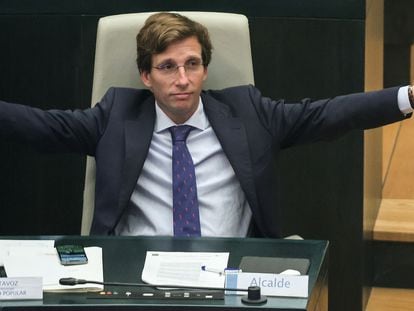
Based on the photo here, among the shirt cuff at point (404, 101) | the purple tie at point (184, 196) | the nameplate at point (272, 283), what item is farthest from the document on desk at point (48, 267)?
the shirt cuff at point (404, 101)

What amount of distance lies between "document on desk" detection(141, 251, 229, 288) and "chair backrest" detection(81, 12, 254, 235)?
30.2 inches

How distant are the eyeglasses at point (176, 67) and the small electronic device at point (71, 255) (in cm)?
67

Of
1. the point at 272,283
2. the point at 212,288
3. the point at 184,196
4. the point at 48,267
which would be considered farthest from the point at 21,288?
the point at 184,196

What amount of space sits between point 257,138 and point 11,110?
0.66m

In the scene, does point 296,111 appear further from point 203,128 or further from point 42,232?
point 42,232

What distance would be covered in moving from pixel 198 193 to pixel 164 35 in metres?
0.43

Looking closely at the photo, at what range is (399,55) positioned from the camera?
5.37m

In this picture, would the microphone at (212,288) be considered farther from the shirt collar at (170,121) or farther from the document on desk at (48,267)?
the shirt collar at (170,121)

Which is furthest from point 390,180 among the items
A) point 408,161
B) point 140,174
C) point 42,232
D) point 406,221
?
point 140,174

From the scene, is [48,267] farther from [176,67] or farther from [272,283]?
[176,67]

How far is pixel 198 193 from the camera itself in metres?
3.03

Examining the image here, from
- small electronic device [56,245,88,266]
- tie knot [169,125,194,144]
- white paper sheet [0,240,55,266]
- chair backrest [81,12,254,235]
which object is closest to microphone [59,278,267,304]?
small electronic device [56,245,88,266]

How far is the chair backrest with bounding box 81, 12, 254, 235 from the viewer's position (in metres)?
3.20

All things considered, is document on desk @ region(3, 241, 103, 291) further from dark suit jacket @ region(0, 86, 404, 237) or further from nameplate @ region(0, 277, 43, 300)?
dark suit jacket @ region(0, 86, 404, 237)
